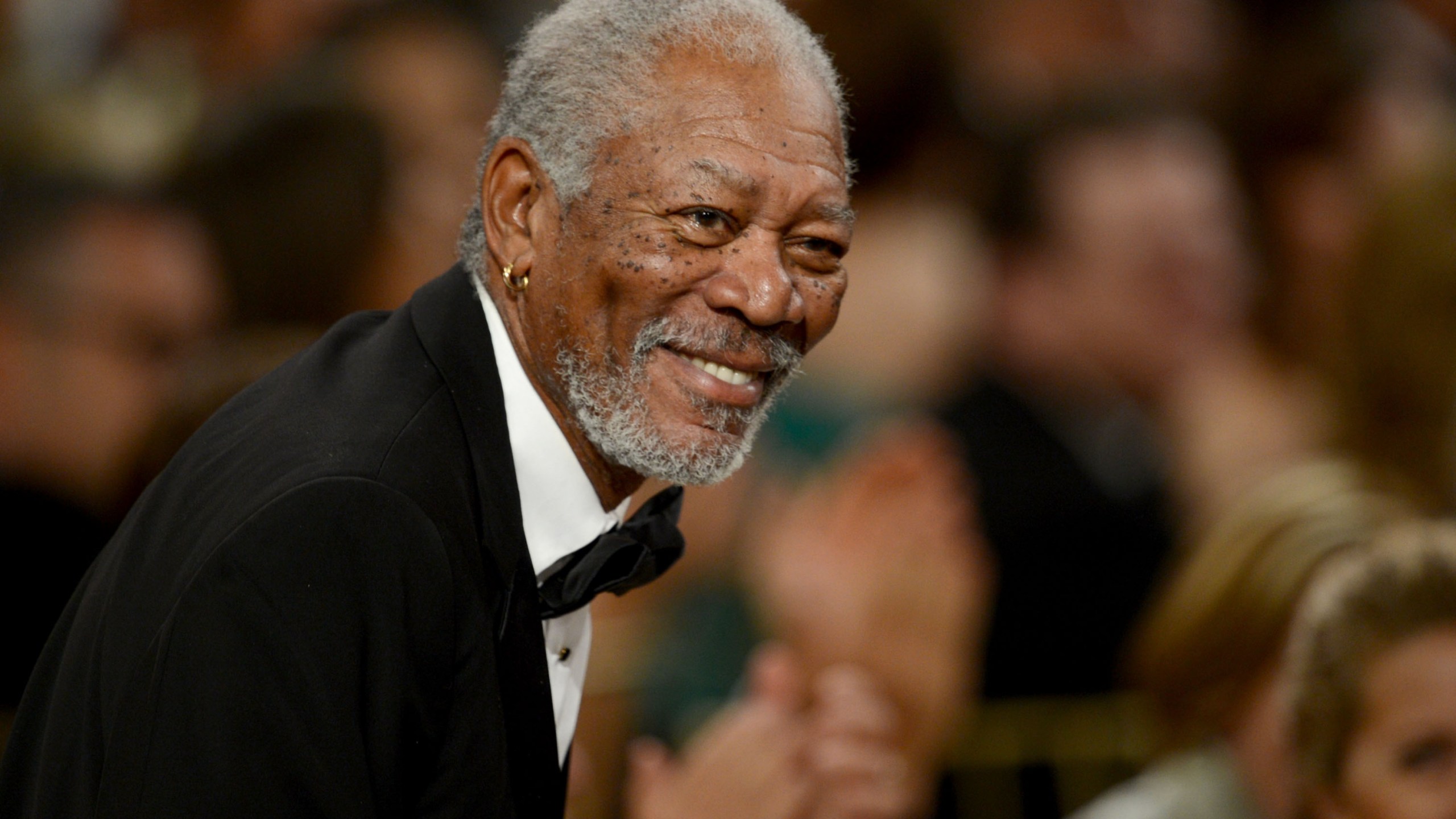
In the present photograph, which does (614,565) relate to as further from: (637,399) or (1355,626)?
(1355,626)

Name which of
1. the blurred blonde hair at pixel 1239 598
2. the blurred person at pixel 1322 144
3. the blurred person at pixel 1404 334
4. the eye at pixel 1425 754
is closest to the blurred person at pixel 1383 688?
the eye at pixel 1425 754

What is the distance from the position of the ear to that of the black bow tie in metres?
0.33

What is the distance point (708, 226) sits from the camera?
68.9 inches

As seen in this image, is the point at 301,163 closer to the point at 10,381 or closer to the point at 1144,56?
the point at 10,381

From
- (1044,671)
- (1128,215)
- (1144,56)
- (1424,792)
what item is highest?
(1144,56)

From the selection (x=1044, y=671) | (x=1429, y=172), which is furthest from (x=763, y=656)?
(x=1429, y=172)

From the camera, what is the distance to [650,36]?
1.74 m

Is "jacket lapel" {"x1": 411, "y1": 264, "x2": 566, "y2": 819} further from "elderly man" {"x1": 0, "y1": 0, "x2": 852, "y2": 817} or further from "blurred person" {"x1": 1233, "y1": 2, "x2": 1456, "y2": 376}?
"blurred person" {"x1": 1233, "y1": 2, "x2": 1456, "y2": 376}

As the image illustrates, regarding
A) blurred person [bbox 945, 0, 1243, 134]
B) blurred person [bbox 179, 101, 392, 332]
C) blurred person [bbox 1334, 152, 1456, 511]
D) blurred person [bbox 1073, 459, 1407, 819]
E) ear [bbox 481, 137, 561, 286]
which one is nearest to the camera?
ear [bbox 481, 137, 561, 286]

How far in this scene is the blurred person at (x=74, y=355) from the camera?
3068mm

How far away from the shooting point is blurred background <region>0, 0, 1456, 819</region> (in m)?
3.27

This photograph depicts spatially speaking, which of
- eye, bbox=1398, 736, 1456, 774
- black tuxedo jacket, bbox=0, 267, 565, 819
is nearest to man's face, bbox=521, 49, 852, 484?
black tuxedo jacket, bbox=0, 267, 565, 819

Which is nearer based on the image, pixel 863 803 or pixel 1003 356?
pixel 863 803

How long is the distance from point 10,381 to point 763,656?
178 cm
